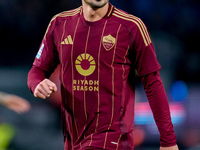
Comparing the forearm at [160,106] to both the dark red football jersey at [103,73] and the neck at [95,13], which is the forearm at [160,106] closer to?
the dark red football jersey at [103,73]

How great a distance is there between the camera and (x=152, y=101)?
2670mm

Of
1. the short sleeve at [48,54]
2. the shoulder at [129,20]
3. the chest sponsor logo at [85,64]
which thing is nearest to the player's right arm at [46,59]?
the short sleeve at [48,54]

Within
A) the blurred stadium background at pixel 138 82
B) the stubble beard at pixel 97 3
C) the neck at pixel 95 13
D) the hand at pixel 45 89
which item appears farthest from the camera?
the blurred stadium background at pixel 138 82

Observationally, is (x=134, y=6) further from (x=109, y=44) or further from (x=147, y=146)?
(x=109, y=44)

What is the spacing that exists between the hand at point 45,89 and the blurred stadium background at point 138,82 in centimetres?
394

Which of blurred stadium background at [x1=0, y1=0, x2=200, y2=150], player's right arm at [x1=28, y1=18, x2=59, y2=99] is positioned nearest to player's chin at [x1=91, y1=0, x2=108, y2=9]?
player's right arm at [x1=28, y1=18, x2=59, y2=99]

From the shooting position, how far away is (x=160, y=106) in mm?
2656

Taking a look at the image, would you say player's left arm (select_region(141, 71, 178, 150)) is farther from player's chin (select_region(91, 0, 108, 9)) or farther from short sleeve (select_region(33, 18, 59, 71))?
short sleeve (select_region(33, 18, 59, 71))

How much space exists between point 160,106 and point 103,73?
0.40 metres

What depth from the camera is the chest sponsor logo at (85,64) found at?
2.64 m

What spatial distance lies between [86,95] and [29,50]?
4774 millimetres

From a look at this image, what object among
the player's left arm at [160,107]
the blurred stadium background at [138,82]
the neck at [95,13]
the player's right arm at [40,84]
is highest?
the neck at [95,13]

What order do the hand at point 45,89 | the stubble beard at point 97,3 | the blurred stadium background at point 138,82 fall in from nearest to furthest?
the hand at point 45,89, the stubble beard at point 97,3, the blurred stadium background at point 138,82

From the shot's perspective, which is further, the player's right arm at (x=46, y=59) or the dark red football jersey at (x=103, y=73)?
the player's right arm at (x=46, y=59)
